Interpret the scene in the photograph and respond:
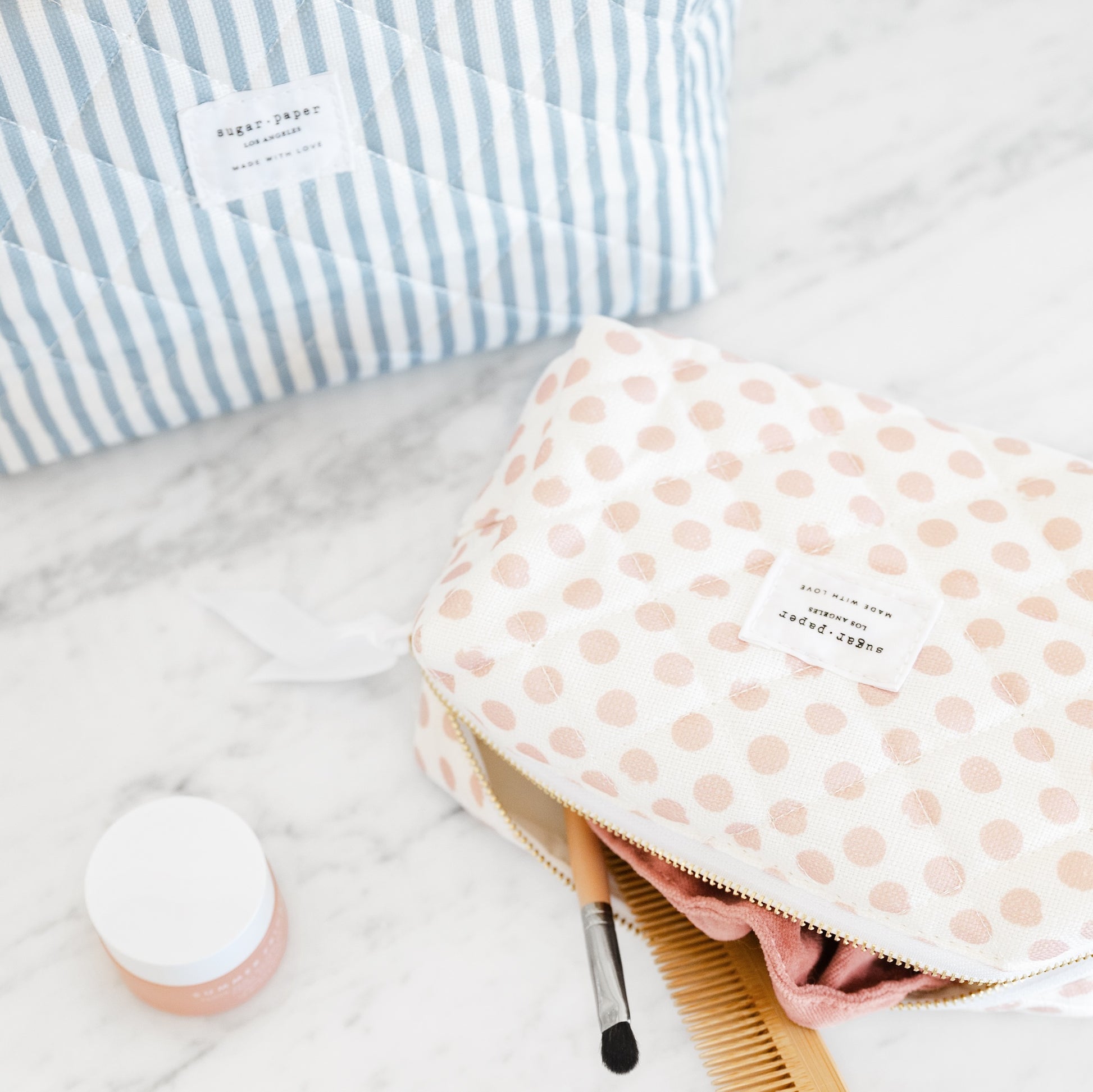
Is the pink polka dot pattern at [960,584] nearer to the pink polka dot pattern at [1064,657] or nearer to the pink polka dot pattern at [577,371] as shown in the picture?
the pink polka dot pattern at [1064,657]

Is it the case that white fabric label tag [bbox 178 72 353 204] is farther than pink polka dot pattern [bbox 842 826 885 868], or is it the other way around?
white fabric label tag [bbox 178 72 353 204]

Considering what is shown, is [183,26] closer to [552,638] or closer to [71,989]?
[552,638]

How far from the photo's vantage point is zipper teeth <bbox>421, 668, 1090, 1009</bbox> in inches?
19.5

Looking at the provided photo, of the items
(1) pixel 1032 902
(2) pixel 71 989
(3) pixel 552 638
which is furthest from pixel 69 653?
(1) pixel 1032 902

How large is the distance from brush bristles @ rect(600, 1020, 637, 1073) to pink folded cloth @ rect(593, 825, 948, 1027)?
60 millimetres

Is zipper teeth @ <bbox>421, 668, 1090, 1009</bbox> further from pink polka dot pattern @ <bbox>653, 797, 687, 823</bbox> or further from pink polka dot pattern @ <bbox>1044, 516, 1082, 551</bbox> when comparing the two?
pink polka dot pattern @ <bbox>1044, 516, 1082, 551</bbox>

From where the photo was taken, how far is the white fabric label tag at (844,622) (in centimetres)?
50

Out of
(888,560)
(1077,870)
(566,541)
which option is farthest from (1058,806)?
(566,541)

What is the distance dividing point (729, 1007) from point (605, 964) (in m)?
0.08

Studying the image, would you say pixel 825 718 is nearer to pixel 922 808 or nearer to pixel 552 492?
pixel 922 808

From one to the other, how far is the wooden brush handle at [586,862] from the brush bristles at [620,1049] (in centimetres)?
6

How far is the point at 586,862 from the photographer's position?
1.82ft

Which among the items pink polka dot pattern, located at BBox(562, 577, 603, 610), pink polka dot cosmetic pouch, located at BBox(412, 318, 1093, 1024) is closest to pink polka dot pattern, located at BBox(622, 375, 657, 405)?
pink polka dot cosmetic pouch, located at BBox(412, 318, 1093, 1024)

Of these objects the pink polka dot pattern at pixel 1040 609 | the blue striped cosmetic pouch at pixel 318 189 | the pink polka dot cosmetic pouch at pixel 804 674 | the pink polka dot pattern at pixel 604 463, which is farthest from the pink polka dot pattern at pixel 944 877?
the blue striped cosmetic pouch at pixel 318 189
